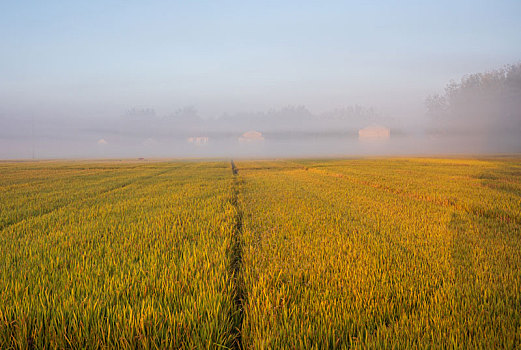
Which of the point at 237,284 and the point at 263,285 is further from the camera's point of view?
the point at 237,284

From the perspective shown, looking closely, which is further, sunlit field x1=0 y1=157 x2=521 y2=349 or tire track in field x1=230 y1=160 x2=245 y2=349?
tire track in field x1=230 y1=160 x2=245 y2=349

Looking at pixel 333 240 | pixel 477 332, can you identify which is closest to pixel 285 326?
pixel 477 332

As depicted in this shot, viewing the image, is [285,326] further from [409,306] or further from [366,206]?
[366,206]

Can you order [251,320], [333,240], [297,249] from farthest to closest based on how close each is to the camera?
1. [333,240]
2. [297,249]
3. [251,320]

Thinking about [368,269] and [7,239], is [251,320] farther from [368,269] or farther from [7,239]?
[7,239]

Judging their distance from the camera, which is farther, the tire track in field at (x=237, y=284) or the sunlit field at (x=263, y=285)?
the tire track in field at (x=237, y=284)

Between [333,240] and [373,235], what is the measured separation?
93cm

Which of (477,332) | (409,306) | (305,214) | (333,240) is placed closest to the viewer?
(477,332)

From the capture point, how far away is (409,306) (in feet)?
7.54

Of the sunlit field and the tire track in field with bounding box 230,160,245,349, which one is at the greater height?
the sunlit field

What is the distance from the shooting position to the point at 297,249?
386 cm

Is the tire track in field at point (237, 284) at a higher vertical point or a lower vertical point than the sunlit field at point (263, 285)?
lower

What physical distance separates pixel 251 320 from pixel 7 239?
18.4ft

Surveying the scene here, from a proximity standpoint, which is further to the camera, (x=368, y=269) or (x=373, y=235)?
(x=373, y=235)
